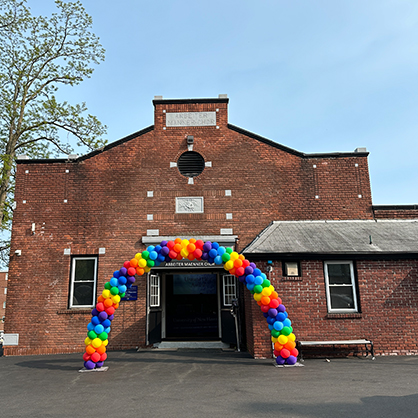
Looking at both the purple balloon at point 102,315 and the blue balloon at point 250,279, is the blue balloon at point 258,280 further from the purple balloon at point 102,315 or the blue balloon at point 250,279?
the purple balloon at point 102,315

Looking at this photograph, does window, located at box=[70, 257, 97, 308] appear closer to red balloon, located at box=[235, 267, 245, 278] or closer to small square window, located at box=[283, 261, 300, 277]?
red balloon, located at box=[235, 267, 245, 278]

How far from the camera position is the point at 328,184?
521 inches

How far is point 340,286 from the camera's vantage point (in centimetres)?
1075

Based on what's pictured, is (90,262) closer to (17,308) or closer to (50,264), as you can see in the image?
(50,264)

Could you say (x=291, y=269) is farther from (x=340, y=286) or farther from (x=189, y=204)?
(x=189, y=204)

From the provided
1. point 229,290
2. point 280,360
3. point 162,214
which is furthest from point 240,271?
point 162,214

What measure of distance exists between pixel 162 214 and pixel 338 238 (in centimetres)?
580

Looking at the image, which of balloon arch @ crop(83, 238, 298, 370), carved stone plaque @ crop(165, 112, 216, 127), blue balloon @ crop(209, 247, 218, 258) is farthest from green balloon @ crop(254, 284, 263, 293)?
carved stone plaque @ crop(165, 112, 216, 127)

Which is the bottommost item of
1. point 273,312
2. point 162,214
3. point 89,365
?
point 89,365

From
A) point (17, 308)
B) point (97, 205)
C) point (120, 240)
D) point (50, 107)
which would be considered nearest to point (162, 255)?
point (120, 240)

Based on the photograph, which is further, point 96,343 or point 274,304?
point 274,304

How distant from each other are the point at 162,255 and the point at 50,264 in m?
5.24

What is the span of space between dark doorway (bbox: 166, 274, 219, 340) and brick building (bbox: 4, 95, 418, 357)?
209 cm

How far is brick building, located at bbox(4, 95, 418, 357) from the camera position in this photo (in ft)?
40.2
